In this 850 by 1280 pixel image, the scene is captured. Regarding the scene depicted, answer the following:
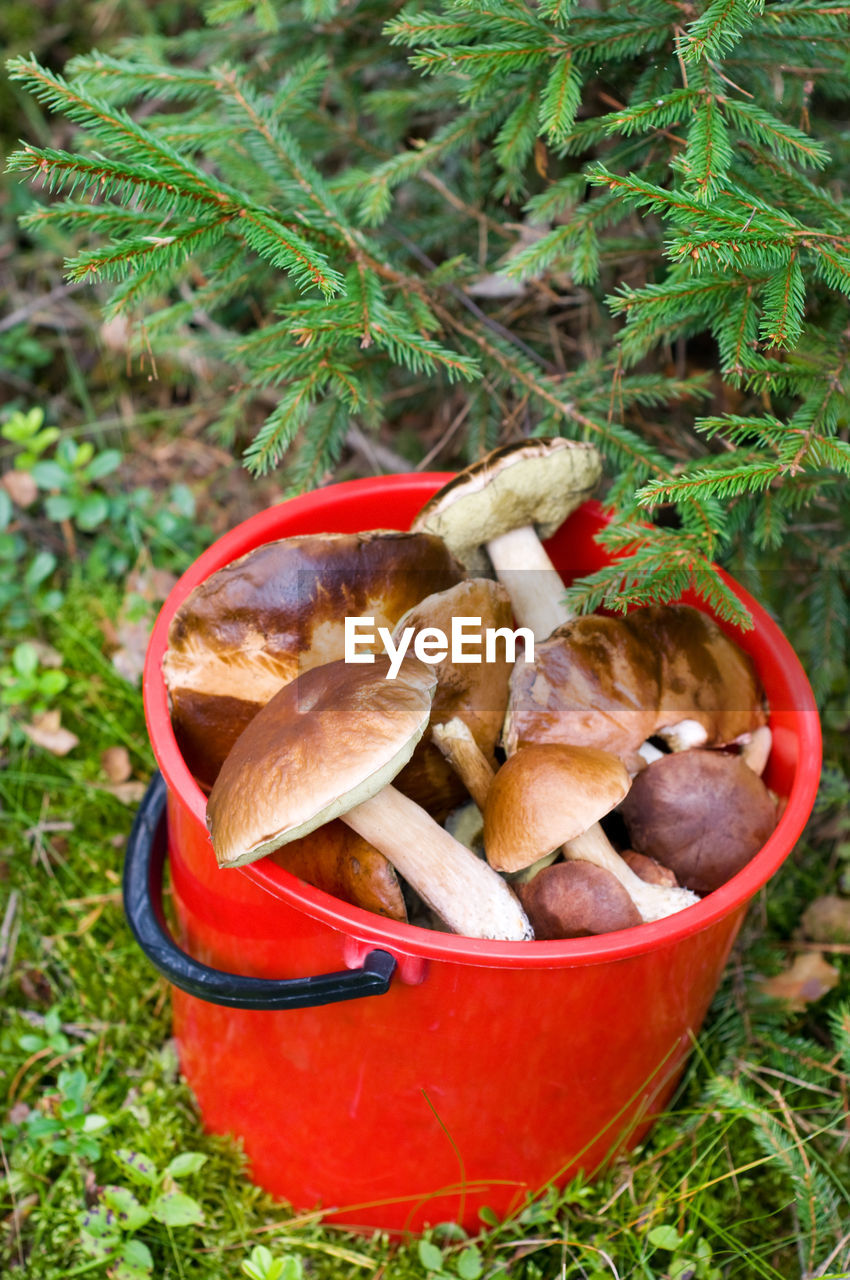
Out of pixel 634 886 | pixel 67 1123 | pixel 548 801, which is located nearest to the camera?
pixel 548 801

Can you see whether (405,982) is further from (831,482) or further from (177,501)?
(177,501)

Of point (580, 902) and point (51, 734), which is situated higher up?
point (580, 902)

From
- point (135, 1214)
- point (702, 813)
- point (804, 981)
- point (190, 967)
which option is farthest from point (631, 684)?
point (135, 1214)

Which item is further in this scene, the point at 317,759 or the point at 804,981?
the point at 804,981

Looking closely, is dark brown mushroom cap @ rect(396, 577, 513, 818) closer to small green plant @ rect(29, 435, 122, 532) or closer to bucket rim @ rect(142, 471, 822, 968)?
bucket rim @ rect(142, 471, 822, 968)

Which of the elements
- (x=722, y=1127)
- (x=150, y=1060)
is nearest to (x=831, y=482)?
(x=722, y=1127)

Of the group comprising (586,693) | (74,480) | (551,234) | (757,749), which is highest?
(551,234)

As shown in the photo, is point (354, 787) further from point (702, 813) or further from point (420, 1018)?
point (702, 813)
